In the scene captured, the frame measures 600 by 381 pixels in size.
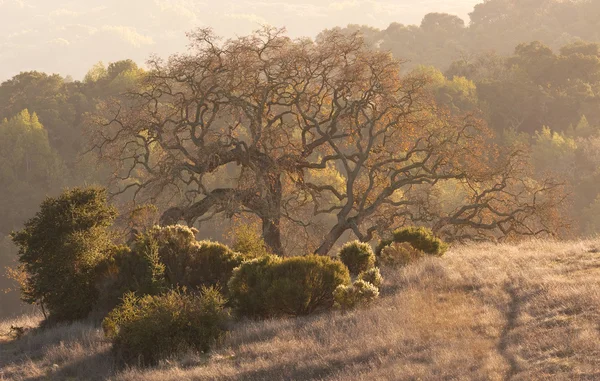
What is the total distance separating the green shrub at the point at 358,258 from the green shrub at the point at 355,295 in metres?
3.84

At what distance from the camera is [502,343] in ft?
36.5

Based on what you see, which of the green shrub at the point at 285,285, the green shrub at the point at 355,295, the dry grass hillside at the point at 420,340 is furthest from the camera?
the green shrub at the point at 285,285

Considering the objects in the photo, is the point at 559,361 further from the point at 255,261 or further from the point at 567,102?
the point at 567,102

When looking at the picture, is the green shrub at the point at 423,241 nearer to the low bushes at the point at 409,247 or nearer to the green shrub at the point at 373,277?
the low bushes at the point at 409,247

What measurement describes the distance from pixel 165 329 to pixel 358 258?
681cm

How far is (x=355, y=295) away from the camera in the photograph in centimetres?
1457

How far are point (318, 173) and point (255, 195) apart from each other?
86.6 feet

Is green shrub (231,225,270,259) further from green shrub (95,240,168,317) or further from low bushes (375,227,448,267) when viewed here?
low bushes (375,227,448,267)

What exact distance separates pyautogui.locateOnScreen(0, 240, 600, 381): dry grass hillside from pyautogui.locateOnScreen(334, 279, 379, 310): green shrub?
305 mm

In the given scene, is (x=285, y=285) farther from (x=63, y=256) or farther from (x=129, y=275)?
(x=63, y=256)

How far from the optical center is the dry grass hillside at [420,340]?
10.2 meters

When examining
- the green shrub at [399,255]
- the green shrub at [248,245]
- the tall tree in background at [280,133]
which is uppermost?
the tall tree in background at [280,133]

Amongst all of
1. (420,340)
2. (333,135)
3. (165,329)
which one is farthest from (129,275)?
(333,135)

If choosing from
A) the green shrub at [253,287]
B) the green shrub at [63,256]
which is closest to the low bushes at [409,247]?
the green shrub at [253,287]
